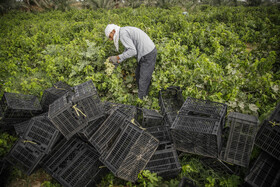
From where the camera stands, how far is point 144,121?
3.36m

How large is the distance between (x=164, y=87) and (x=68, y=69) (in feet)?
9.05

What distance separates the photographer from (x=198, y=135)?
2.57m

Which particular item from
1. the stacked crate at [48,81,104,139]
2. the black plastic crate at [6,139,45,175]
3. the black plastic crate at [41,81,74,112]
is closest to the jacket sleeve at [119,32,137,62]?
the stacked crate at [48,81,104,139]

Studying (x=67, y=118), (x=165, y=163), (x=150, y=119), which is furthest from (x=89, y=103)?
(x=165, y=163)

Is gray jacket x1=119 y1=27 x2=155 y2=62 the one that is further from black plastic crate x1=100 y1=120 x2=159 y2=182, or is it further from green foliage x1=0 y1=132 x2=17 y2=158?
green foliage x1=0 y1=132 x2=17 y2=158

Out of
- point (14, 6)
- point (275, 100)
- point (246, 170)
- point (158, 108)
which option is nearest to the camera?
point (246, 170)

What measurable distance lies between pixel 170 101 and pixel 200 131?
1.50 meters

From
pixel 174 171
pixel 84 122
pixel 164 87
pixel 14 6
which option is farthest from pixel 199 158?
pixel 14 6

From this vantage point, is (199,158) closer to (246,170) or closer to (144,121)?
(246,170)

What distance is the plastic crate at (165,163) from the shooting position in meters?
2.63

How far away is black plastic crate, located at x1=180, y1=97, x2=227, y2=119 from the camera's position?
9.47 ft

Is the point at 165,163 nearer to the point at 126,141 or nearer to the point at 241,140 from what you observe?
the point at 126,141

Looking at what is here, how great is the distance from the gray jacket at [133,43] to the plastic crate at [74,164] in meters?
2.11

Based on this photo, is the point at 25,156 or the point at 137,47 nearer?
the point at 25,156
